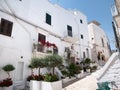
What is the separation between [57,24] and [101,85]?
14084 millimetres

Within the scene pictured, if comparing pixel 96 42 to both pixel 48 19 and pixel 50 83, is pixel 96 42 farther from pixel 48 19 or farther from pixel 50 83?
pixel 50 83

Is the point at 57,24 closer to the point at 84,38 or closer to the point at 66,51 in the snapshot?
the point at 66,51

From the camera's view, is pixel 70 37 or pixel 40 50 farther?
pixel 70 37

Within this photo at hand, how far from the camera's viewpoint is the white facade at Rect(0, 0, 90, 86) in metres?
12.0

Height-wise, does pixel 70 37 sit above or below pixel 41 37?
above

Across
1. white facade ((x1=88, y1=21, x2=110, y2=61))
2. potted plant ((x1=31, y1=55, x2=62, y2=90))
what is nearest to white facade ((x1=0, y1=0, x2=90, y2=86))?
potted plant ((x1=31, y1=55, x2=62, y2=90))

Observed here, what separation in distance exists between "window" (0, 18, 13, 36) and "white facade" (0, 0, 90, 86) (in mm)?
334

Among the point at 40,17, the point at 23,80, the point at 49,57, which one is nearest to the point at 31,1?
the point at 40,17

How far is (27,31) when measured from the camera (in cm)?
1419

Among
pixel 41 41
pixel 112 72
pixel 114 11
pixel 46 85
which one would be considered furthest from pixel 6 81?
pixel 114 11

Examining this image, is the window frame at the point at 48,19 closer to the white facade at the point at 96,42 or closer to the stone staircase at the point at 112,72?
the stone staircase at the point at 112,72

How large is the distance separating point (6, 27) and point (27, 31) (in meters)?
2.58

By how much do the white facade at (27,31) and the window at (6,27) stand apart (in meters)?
0.33

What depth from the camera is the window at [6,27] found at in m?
11.8
